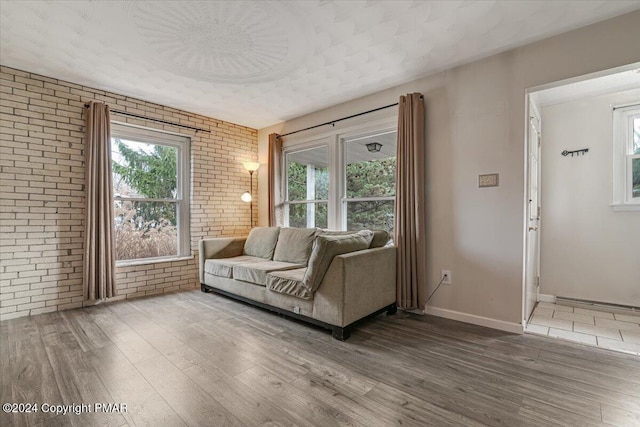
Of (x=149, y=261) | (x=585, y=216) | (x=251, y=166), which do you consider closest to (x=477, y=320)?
(x=585, y=216)

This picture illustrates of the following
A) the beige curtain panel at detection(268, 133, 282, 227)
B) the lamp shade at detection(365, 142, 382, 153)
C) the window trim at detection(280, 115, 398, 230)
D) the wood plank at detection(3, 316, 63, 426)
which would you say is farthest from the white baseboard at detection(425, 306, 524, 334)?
the wood plank at detection(3, 316, 63, 426)

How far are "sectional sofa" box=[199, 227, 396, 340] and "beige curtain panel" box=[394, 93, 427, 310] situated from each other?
0.13 metres

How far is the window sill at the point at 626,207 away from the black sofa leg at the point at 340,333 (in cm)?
326

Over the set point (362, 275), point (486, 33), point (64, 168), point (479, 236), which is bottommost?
point (362, 275)

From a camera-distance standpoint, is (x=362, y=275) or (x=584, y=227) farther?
(x=584, y=227)

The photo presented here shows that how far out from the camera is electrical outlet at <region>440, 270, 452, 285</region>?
9.82ft

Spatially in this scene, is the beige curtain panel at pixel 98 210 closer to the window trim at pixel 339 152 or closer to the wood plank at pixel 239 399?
the wood plank at pixel 239 399

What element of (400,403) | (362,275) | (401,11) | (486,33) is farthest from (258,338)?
(486,33)

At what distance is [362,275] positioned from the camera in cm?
265

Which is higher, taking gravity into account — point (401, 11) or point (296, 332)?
point (401, 11)

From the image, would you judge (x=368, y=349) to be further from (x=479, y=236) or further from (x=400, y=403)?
(x=479, y=236)

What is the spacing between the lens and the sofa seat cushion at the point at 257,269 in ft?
10.3

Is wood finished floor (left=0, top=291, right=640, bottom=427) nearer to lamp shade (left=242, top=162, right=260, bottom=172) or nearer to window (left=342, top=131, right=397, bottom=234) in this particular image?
window (left=342, top=131, right=397, bottom=234)

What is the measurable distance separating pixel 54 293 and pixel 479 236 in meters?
4.50
